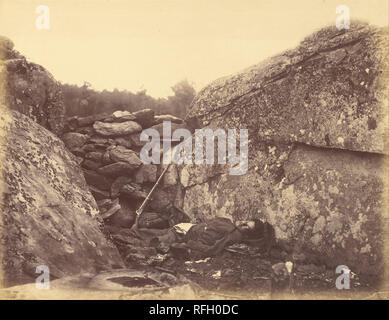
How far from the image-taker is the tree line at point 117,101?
8.04 m

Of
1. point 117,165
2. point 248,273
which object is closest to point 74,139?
point 117,165

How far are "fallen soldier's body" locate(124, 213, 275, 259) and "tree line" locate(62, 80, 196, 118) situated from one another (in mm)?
3531

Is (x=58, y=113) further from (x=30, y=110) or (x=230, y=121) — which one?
(x=230, y=121)

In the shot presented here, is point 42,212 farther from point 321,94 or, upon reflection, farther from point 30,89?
point 321,94

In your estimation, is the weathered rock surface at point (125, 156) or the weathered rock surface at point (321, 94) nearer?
the weathered rock surface at point (321, 94)

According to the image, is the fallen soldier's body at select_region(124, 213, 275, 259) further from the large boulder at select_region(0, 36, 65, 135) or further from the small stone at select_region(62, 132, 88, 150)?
the large boulder at select_region(0, 36, 65, 135)

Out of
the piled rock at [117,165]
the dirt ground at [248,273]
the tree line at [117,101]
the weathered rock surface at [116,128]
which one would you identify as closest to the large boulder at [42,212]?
the dirt ground at [248,273]

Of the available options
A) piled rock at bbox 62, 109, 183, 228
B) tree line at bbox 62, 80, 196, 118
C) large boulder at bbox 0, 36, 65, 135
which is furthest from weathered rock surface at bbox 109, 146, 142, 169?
tree line at bbox 62, 80, 196, 118

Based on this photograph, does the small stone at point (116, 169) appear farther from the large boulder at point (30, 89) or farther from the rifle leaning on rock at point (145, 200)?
the large boulder at point (30, 89)

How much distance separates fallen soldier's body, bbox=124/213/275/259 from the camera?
15.1ft

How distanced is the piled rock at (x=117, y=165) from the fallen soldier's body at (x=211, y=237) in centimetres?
86
